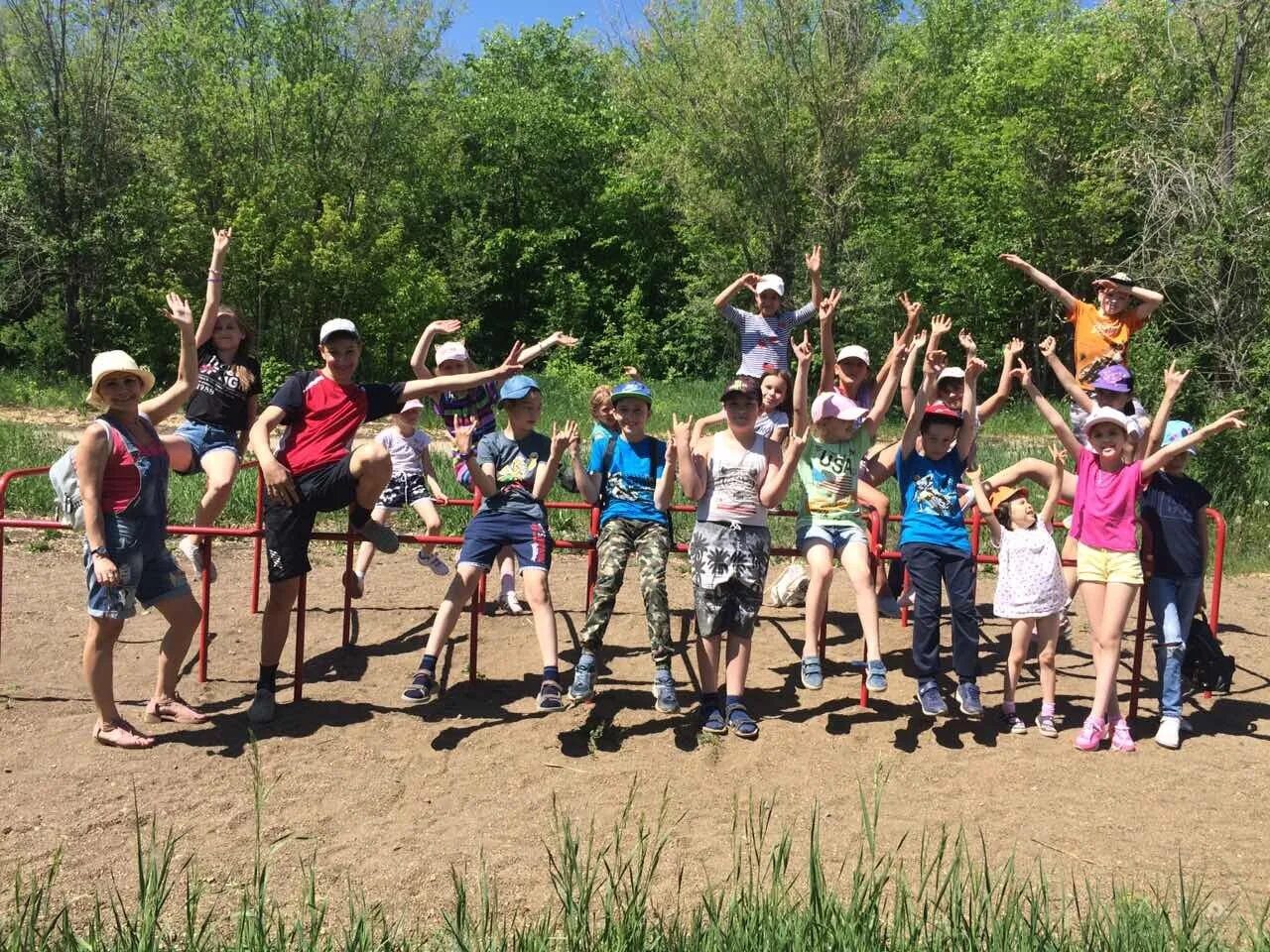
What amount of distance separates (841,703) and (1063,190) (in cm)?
2036

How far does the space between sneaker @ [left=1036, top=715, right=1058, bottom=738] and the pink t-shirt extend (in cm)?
89

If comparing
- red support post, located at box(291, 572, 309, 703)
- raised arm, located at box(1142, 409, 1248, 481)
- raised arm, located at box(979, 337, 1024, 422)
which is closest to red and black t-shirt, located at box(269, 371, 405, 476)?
red support post, located at box(291, 572, 309, 703)

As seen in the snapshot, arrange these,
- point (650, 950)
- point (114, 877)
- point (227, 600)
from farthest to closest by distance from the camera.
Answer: point (227, 600) → point (114, 877) → point (650, 950)

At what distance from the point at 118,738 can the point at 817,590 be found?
135 inches

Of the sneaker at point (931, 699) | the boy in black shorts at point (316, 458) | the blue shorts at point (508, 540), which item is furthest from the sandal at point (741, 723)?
the boy in black shorts at point (316, 458)

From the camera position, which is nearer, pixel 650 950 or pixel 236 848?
pixel 650 950

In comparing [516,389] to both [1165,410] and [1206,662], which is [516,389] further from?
[1206,662]

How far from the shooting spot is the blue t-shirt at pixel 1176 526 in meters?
5.60

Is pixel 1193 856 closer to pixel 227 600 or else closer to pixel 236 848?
pixel 236 848

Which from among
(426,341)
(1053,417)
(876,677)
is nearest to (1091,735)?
(876,677)

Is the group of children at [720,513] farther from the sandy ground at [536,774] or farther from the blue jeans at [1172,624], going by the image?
the sandy ground at [536,774]

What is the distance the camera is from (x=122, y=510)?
4.89m

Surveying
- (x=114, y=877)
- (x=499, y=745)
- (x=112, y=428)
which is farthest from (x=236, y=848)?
(x=112, y=428)

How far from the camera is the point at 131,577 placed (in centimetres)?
494
